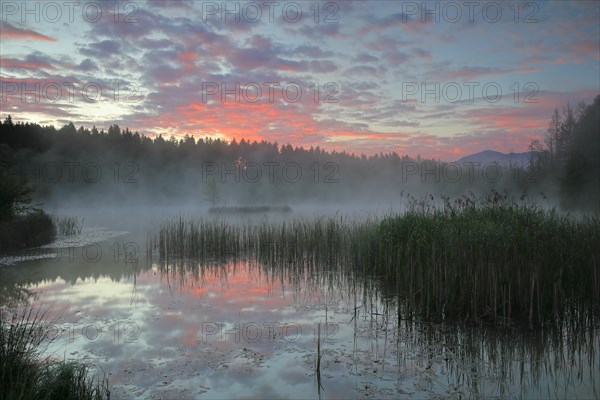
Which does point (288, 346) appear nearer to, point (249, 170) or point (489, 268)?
point (489, 268)

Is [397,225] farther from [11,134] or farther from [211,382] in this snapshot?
[11,134]

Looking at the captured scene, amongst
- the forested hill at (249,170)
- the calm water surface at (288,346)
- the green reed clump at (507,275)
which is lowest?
the calm water surface at (288,346)

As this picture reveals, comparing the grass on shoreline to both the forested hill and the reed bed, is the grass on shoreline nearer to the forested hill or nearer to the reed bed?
the reed bed

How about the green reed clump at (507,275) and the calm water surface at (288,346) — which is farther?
the green reed clump at (507,275)

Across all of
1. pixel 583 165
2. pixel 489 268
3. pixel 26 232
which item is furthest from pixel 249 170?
pixel 489 268

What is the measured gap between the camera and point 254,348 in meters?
6.02

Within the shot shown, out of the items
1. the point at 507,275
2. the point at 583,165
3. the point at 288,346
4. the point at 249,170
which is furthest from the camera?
the point at 249,170

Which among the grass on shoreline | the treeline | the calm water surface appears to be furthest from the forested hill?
the calm water surface

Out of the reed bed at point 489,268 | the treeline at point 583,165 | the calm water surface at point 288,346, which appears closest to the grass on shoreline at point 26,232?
the calm water surface at point 288,346

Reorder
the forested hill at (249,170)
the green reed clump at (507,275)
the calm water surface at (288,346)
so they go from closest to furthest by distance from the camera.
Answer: the calm water surface at (288,346)
the green reed clump at (507,275)
the forested hill at (249,170)

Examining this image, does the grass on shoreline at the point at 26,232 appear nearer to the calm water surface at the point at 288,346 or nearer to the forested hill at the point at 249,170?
the calm water surface at the point at 288,346

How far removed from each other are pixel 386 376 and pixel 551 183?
159ft

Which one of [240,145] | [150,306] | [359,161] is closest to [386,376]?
[150,306]

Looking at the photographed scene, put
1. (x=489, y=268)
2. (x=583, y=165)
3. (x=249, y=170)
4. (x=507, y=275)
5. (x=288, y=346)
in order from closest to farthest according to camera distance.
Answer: (x=288, y=346) → (x=507, y=275) → (x=489, y=268) → (x=583, y=165) → (x=249, y=170)
